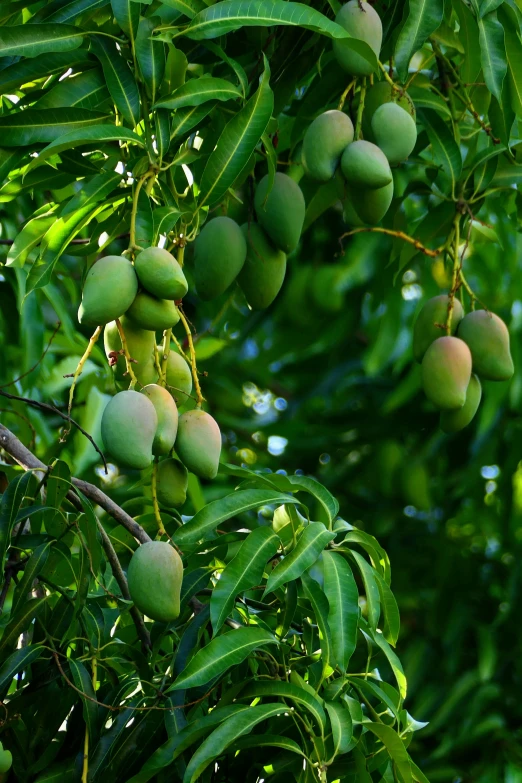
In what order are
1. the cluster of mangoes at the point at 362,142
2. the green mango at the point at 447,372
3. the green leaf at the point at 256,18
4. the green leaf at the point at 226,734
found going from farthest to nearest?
the green mango at the point at 447,372
the cluster of mangoes at the point at 362,142
the green leaf at the point at 256,18
the green leaf at the point at 226,734

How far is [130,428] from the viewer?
0.86 metres

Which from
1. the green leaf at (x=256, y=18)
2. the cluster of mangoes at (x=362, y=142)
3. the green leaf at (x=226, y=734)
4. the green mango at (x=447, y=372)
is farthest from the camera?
the green mango at (x=447, y=372)

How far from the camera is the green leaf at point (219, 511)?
959 mm

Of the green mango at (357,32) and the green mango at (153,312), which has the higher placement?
the green mango at (357,32)

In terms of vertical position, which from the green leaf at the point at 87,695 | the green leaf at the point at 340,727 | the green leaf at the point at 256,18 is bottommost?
the green leaf at the point at 87,695

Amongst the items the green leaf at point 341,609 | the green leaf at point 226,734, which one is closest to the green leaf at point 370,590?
the green leaf at point 341,609

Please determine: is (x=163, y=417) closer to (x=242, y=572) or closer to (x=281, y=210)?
(x=242, y=572)

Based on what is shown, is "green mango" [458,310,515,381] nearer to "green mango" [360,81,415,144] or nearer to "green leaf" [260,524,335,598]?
"green mango" [360,81,415,144]

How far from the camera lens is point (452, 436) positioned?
2.58 m

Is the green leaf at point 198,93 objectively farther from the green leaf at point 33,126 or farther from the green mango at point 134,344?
the green mango at point 134,344

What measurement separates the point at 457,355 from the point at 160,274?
0.43m

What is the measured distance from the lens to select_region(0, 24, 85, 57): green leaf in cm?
93

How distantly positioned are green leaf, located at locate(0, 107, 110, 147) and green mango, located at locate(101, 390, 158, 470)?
0.24 metres

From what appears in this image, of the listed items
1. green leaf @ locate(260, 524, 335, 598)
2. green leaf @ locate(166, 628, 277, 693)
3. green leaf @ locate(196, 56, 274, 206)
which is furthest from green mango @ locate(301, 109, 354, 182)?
green leaf @ locate(166, 628, 277, 693)
